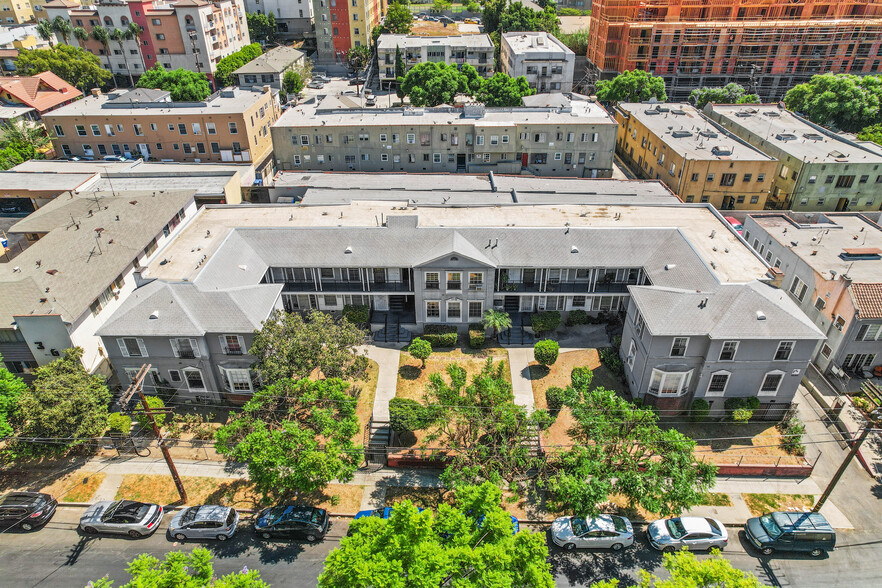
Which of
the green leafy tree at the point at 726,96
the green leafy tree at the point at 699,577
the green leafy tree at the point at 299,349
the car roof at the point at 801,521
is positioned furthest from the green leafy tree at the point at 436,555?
the green leafy tree at the point at 726,96

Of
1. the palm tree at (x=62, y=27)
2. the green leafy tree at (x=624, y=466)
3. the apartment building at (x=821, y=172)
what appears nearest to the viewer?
the green leafy tree at (x=624, y=466)

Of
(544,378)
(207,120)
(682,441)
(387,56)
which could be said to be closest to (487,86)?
A: (387,56)

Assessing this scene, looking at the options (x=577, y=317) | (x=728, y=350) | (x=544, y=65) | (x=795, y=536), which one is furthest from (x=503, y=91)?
(x=795, y=536)

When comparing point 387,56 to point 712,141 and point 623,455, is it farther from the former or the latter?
point 623,455

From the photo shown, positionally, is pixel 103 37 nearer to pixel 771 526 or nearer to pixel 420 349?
pixel 420 349

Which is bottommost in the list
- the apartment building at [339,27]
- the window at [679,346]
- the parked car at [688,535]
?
the parked car at [688,535]

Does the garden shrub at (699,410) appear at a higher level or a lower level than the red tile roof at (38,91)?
lower

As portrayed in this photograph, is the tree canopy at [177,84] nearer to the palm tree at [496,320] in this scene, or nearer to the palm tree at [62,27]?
the palm tree at [62,27]

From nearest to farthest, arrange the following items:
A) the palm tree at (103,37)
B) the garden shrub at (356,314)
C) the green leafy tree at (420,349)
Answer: the green leafy tree at (420,349), the garden shrub at (356,314), the palm tree at (103,37)
